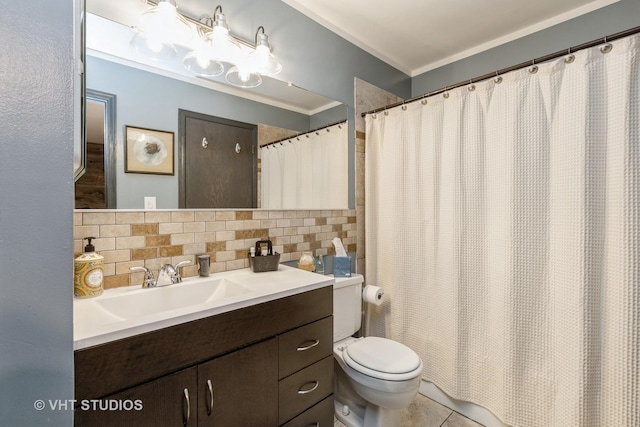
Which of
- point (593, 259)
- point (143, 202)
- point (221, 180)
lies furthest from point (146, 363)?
point (593, 259)

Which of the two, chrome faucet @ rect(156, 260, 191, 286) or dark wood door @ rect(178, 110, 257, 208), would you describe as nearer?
chrome faucet @ rect(156, 260, 191, 286)

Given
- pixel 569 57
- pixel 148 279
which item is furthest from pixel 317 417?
pixel 569 57

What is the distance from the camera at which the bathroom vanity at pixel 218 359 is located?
2.65 ft

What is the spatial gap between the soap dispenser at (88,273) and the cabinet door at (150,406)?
0.45 m

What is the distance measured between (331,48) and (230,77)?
863mm

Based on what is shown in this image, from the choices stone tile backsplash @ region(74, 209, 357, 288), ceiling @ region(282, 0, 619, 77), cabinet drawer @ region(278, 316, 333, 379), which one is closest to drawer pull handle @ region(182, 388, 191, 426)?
cabinet drawer @ region(278, 316, 333, 379)

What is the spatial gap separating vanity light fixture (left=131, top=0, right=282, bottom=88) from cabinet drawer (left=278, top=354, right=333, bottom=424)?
58.8 inches

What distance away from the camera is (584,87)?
130 cm

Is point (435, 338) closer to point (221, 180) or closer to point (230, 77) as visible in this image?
point (221, 180)

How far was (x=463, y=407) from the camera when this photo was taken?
1737mm

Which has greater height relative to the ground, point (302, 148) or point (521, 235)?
point (302, 148)

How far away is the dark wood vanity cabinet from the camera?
31.8 inches

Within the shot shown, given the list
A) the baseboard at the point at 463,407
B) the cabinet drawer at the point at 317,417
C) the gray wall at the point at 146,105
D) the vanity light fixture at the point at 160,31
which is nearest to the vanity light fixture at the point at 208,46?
→ the vanity light fixture at the point at 160,31

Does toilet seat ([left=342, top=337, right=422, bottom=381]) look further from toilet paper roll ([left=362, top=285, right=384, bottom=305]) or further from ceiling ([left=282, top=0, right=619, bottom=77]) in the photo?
ceiling ([left=282, top=0, right=619, bottom=77])
